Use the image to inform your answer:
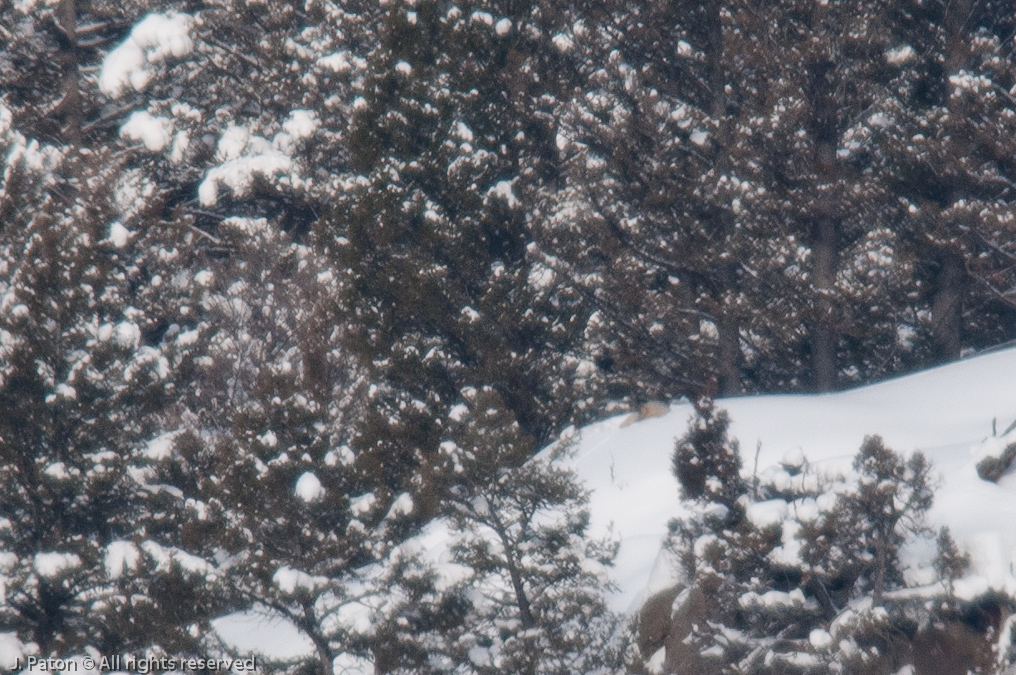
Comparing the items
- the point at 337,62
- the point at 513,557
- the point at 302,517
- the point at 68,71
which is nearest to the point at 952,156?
the point at 513,557

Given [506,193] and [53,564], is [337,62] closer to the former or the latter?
[506,193]

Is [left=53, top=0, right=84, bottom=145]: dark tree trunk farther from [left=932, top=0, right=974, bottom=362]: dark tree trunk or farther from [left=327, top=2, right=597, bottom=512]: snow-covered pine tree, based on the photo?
[left=932, top=0, right=974, bottom=362]: dark tree trunk

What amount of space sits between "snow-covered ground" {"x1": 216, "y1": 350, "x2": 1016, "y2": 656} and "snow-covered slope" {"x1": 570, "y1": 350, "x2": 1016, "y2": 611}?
0.01m

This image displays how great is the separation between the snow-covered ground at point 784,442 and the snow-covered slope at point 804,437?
0.04 ft

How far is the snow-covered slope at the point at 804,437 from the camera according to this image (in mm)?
10141

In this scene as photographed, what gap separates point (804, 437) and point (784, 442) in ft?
0.76

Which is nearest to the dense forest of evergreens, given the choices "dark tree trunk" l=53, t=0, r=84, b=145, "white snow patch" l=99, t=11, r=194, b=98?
"white snow patch" l=99, t=11, r=194, b=98

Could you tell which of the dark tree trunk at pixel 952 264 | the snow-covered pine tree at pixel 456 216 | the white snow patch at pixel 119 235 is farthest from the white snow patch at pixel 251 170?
the dark tree trunk at pixel 952 264

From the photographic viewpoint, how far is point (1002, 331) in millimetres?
16000

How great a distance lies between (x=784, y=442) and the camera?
1134cm

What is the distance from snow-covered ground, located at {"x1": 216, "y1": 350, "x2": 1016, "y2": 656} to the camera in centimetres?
962

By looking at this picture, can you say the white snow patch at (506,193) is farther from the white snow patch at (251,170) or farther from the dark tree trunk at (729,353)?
the white snow patch at (251,170)

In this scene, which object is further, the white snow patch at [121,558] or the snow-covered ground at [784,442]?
the white snow patch at [121,558]

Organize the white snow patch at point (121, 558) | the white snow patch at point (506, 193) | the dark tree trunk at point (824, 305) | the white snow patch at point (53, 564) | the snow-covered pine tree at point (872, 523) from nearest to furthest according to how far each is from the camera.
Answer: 1. the snow-covered pine tree at point (872, 523)
2. the white snow patch at point (121, 558)
3. the white snow patch at point (53, 564)
4. the dark tree trunk at point (824, 305)
5. the white snow patch at point (506, 193)
